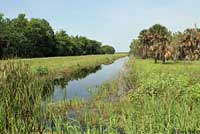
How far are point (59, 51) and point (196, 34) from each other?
50734mm

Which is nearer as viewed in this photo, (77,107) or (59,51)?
(77,107)

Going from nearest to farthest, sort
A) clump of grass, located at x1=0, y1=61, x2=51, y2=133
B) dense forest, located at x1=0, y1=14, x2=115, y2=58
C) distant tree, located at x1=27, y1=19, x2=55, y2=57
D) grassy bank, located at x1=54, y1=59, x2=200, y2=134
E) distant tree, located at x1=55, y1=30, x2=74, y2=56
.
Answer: grassy bank, located at x1=54, y1=59, x2=200, y2=134
clump of grass, located at x1=0, y1=61, x2=51, y2=133
dense forest, located at x1=0, y1=14, x2=115, y2=58
distant tree, located at x1=27, y1=19, x2=55, y2=57
distant tree, located at x1=55, y1=30, x2=74, y2=56

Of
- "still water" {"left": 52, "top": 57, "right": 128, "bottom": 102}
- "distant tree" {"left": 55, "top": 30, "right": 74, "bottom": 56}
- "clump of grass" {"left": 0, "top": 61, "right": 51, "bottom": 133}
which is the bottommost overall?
"still water" {"left": 52, "top": 57, "right": 128, "bottom": 102}

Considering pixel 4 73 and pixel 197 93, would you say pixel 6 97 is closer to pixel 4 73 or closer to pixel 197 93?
pixel 4 73

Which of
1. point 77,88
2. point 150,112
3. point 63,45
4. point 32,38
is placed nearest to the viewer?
point 150,112

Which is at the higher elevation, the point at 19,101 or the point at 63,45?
the point at 63,45

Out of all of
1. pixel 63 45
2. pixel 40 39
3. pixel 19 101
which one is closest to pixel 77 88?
pixel 19 101

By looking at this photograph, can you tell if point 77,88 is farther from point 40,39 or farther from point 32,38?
point 40,39

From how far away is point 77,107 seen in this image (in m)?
17.1

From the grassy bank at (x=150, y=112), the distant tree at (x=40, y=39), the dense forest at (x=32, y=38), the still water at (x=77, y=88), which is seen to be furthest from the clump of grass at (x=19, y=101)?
the distant tree at (x=40, y=39)

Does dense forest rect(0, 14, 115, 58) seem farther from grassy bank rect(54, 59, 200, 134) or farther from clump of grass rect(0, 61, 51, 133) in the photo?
clump of grass rect(0, 61, 51, 133)

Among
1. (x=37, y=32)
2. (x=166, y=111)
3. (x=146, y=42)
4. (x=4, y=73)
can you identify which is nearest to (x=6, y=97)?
(x=4, y=73)

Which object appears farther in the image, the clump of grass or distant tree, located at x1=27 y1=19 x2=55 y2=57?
distant tree, located at x1=27 y1=19 x2=55 y2=57

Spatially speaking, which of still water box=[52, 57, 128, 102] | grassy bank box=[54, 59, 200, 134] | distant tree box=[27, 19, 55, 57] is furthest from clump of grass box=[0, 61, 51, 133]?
distant tree box=[27, 19, 55, 57]
